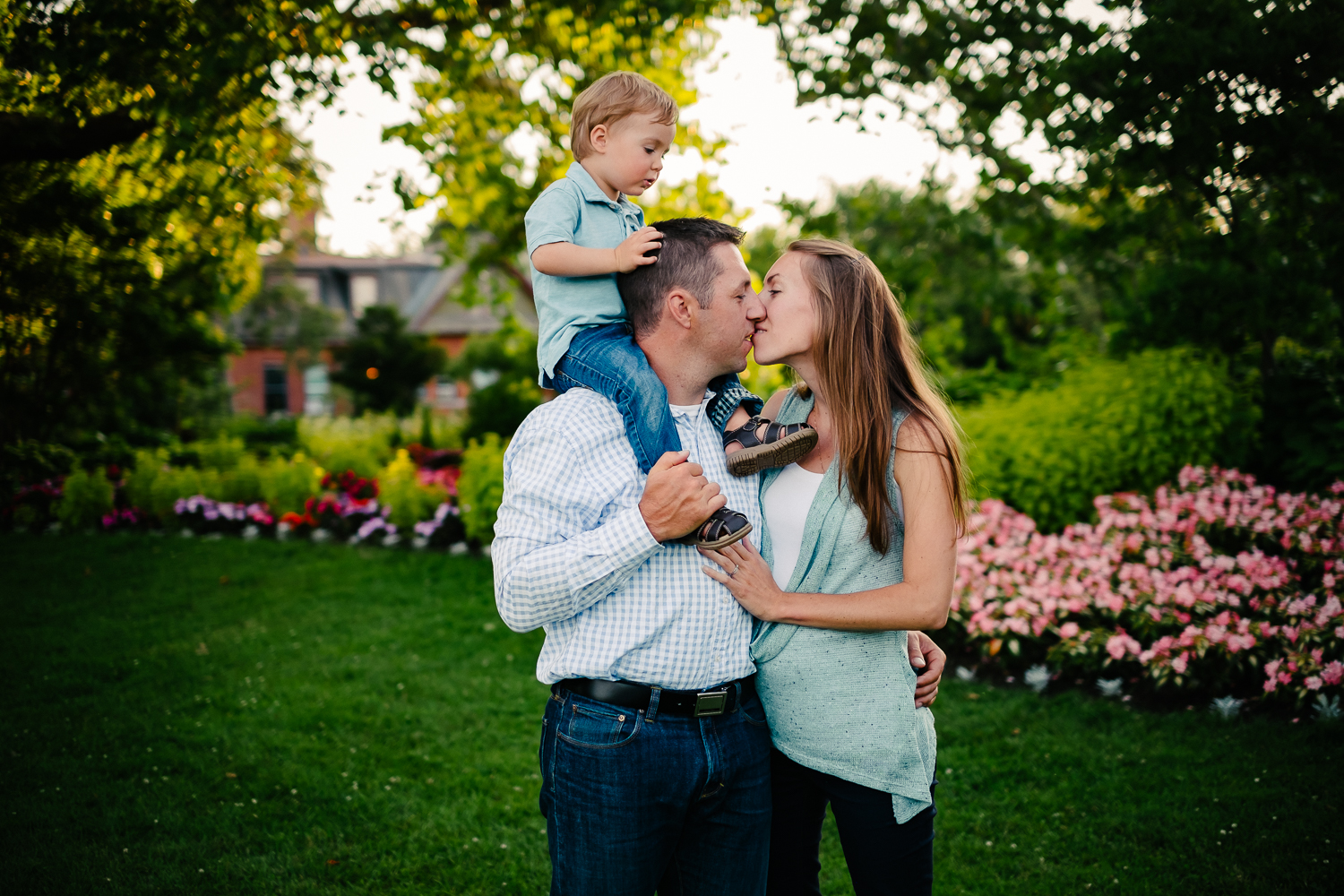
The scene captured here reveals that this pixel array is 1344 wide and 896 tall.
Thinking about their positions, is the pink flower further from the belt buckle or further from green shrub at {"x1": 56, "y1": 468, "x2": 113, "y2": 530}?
green shrub at {"x1": 56, "y1": 468, "x2": 113, "y2": 530}

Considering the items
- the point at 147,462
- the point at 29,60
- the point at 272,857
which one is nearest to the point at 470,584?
the point at 272,857

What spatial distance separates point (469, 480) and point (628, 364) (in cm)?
631

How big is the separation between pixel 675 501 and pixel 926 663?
97 centimetres

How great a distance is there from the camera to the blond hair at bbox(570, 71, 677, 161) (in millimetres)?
2568

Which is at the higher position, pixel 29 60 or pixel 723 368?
pixel 29 60

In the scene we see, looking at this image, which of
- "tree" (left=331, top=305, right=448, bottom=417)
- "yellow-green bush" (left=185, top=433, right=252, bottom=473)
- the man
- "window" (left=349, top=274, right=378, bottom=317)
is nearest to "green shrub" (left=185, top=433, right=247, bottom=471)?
"yellow-green bush" (left=185, top=433, right=252, bottom=473)

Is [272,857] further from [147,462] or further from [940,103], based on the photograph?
[147,462]

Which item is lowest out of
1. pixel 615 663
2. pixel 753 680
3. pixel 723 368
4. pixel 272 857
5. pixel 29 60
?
pixel 272 857

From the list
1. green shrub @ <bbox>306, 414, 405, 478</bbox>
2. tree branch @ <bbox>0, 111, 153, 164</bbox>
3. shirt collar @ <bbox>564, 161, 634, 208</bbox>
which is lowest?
green shrub @ <bbox>306, 414, 405, 478</bbox>

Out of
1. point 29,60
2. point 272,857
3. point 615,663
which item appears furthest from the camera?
point 29,60

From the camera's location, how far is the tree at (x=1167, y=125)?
Result: 4.99 m

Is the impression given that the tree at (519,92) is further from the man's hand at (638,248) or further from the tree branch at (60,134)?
the man's hand at (638,248)

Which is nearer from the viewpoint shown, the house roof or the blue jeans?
the blue jeans

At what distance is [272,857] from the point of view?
346cm
